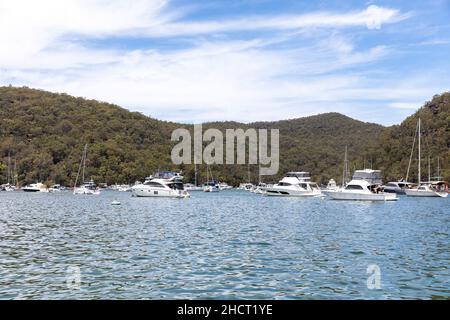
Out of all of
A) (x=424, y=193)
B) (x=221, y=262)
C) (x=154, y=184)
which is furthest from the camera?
(x=424, y=193)

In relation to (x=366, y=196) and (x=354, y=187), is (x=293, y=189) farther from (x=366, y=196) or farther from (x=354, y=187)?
(x=366, y=196)

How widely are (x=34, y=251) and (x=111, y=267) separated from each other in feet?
22.1

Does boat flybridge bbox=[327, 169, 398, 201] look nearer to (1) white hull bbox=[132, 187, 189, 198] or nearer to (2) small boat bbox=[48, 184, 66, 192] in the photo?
Result: (1) white hull bbox=[132, 187, 189, 198]

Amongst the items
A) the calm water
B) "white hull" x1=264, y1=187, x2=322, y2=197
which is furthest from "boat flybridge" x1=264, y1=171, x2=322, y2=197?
the calm water

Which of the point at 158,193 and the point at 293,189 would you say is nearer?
the point at 158,193

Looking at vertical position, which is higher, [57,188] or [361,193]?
[361,193]

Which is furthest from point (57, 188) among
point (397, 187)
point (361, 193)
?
point (361, 193)

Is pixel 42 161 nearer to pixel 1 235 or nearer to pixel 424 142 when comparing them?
pixel 424 142

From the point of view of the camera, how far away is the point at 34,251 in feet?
86.4

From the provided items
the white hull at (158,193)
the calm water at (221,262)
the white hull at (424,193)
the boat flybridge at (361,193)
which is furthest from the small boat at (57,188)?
the calm water at (221,262)

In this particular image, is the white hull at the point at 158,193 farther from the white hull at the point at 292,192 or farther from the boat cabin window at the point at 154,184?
the white hull at the point at 292,192

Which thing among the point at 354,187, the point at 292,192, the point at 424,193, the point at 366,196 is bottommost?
the point at 424,193

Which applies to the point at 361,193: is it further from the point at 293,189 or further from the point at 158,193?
the point at 158,193

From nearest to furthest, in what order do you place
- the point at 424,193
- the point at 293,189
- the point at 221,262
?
the point at 221,262
the point at 293,189
the point at 424,193
